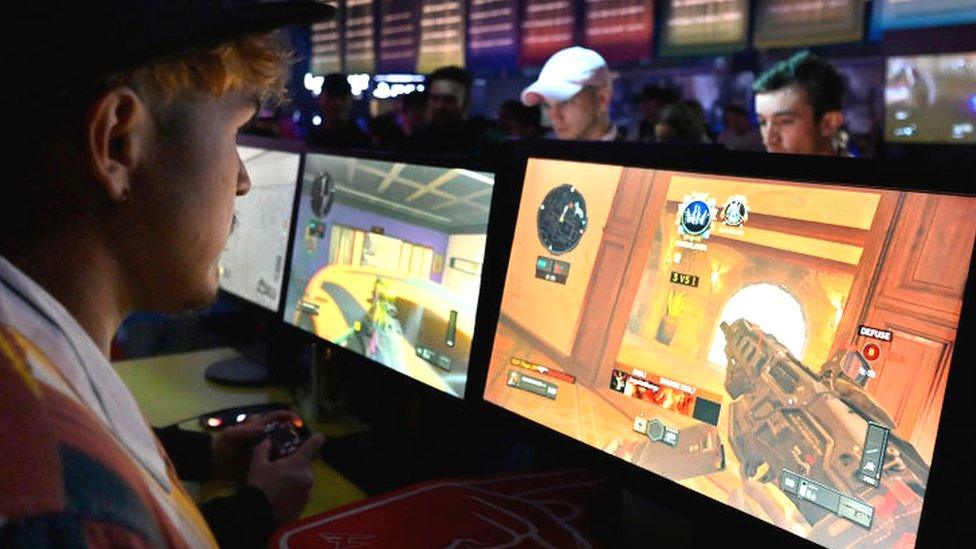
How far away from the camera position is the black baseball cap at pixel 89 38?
0.49 meters

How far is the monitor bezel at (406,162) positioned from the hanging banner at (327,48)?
14.6 feet

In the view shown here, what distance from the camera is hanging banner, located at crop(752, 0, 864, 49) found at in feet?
10.8

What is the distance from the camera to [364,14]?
18.1 feet

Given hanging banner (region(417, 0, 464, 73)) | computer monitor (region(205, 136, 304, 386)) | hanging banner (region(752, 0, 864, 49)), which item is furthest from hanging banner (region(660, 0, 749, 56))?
computer monitor (region(205, 136, 304, 386))

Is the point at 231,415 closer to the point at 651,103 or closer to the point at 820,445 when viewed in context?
the point at 820,445

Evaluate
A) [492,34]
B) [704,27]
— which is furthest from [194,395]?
[492,34]

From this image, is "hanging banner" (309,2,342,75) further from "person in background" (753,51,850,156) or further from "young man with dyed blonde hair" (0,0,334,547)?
"young man with dyed blonde hair" (0,0,334,547)

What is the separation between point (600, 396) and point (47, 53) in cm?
69

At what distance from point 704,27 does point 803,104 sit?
144 cm

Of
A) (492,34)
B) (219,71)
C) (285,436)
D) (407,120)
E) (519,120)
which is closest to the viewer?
(219,71)

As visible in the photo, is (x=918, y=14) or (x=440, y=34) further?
(x=440, y=34)

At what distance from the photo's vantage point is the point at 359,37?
561cm

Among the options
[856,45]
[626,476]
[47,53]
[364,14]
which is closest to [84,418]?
[47,53]

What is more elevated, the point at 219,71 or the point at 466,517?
the point at 219,71
